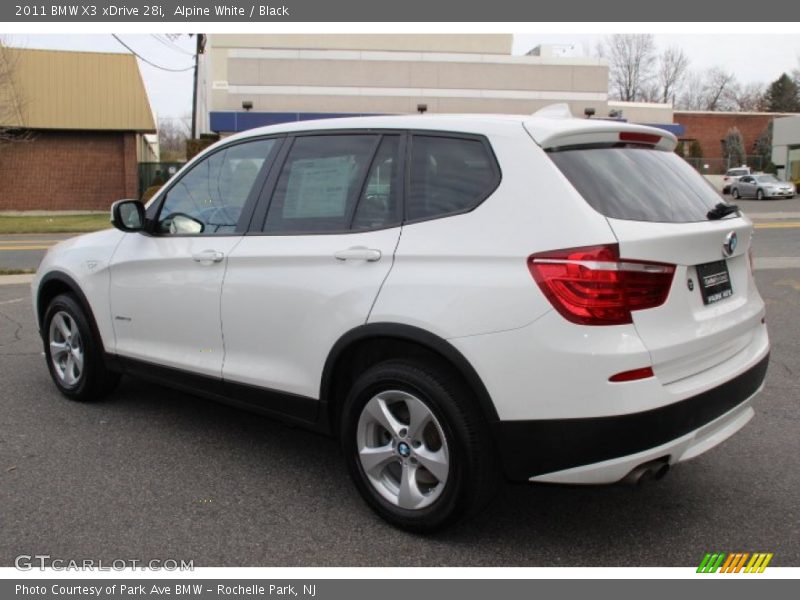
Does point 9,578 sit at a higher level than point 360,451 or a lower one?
lower

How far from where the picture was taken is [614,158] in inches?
128

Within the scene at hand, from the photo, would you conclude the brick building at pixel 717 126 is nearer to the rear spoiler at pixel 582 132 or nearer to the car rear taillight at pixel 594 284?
the rear spoiler at pixel 582 132

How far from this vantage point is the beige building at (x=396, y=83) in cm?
2888

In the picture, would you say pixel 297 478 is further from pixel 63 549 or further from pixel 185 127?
pixel 185 127

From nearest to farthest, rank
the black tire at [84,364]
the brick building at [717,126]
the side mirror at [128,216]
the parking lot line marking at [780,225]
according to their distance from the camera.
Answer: the side mirror at [128,216] → the black tire at [84,364] → the parking lot line marking at [780,225] → the brick building at [717,126]

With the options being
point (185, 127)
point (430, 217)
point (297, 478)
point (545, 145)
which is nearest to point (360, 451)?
point (297, 478)

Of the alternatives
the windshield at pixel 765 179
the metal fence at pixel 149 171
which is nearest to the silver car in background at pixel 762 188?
the windshield at pixel 765 179

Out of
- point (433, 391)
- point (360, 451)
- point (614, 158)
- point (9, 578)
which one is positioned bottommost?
point (9, 578)

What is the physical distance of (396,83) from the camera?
1176 inches

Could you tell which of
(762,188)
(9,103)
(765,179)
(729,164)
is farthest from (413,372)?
(729,164)

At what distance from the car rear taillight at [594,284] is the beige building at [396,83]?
26.2 metres

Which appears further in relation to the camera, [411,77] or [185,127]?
[185,127]

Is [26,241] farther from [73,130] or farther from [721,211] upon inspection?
[721,211]

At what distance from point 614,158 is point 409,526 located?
184 centimetres
